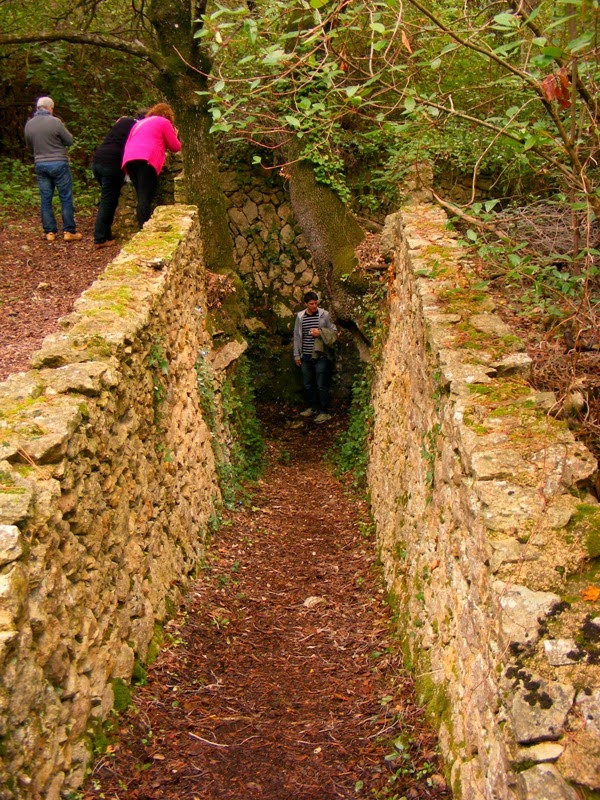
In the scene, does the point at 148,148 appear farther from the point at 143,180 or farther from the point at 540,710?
the point at 540,710

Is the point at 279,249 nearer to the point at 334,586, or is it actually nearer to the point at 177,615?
the point at 334,586

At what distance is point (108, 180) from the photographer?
10.2 meters

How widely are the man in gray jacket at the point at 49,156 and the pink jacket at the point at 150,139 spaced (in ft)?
4.91

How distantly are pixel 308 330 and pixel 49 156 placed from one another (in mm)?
4301

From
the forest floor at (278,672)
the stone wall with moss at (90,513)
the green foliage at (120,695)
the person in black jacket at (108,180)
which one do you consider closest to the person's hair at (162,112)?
the person in black jacket at (108,180)

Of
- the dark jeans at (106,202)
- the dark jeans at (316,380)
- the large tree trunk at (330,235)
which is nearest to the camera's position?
the large tree trunk at (330,235)

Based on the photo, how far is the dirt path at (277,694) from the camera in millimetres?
3723

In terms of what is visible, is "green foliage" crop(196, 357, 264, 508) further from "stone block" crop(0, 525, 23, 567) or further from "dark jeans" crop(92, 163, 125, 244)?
"stone block" crop(0, 525, 23, 567)

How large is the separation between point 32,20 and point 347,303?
26.3ft

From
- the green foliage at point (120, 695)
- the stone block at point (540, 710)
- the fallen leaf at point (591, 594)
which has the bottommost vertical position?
the green foliage at point (120, 695)

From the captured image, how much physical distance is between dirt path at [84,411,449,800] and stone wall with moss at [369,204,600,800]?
0.31 metres

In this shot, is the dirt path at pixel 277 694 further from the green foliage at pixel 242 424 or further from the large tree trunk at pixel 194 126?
the large tree trunk at pixel 194 126

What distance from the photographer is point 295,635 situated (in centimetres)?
565

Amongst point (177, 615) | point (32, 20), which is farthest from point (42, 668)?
point (32, 20)
